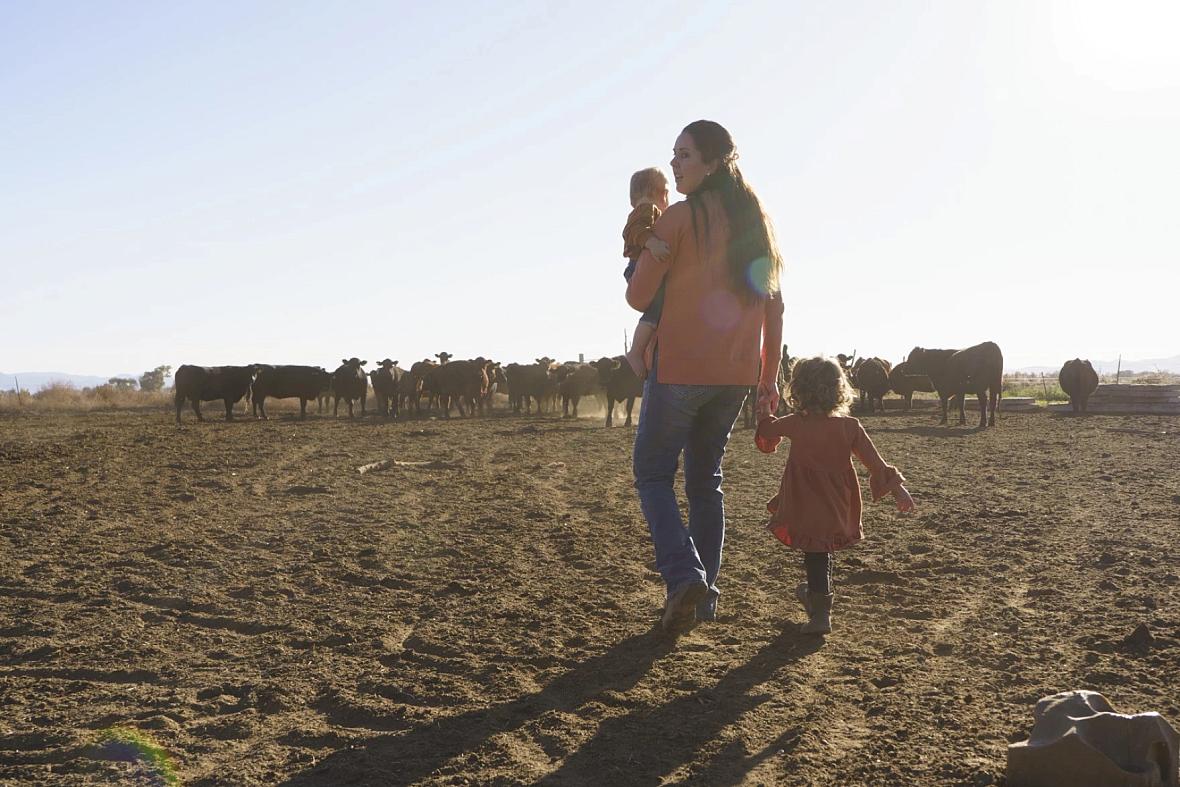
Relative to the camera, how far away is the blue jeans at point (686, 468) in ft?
14.3

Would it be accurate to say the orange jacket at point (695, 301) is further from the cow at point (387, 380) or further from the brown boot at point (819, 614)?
the cow at point (387, 380)

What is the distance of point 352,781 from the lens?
286cm

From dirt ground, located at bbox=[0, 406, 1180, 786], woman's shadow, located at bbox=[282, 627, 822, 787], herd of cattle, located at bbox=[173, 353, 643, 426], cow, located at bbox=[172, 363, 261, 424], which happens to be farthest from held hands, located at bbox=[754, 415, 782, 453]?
cow, located at bbox=[172, 363, 261, 424]

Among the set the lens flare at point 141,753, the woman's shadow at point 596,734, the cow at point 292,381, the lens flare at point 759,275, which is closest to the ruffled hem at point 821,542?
the woman's shadow at point 596,734

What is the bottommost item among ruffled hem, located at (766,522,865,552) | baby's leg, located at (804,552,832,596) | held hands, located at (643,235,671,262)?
baby's leg, located at (804,552,832,596)

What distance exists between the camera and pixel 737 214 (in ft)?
14.6

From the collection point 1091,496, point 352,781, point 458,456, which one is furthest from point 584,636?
point 458,456

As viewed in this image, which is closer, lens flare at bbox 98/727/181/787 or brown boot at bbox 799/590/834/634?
lens flare at bbox 98/727/181/787

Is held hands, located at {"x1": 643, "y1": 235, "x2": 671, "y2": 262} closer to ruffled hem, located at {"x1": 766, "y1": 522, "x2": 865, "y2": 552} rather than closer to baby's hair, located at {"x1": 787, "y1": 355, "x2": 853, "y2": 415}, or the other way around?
baby's hair, located at {"x1": 787, "y1": 355, "x2": 853, "y2": 415}

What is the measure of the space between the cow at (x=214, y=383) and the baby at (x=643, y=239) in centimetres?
2746

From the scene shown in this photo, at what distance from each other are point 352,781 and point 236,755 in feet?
1.50

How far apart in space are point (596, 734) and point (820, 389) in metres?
2.07

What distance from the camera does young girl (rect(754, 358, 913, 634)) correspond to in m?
4.48

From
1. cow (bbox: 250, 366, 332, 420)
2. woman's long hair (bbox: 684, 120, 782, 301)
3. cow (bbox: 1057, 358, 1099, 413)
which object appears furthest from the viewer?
cow (bbox: 250, 366, 332, 420)
